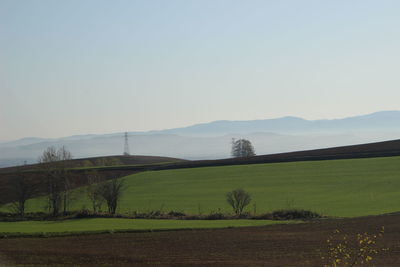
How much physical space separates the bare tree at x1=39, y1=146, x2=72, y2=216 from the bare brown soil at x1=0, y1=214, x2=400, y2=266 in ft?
78.9

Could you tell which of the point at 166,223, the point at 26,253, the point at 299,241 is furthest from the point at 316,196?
the point at 26,253

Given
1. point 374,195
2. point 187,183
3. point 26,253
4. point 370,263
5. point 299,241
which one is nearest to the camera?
point 370,263

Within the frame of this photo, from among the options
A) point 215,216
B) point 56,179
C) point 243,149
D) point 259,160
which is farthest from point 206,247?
point 243,149

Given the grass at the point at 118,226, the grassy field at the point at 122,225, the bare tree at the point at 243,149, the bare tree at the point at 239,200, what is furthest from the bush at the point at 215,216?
the bare tree at the point at 243,149

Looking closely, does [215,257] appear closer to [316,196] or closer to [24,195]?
[316,196]

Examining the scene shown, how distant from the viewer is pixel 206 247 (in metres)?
32.4

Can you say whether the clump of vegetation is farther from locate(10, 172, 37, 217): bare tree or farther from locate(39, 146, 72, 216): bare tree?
locate(10, 172, 37, 217): bare tree

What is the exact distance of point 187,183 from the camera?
246ft

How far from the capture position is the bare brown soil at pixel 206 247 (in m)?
27.4

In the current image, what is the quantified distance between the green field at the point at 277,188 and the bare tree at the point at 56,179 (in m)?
2.05

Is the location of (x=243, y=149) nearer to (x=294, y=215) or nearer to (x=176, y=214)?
(x=176, y=214)

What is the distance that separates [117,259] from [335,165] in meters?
55.7

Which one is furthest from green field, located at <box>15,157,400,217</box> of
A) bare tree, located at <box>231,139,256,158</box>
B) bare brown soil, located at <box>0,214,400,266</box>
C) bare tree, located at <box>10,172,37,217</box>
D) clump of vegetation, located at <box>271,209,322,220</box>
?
bare tree, located at <box>231,139,256,158</box>

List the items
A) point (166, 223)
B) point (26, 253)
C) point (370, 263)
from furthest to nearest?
point (166, 223)
point (26, 253)
point (370, 263)
